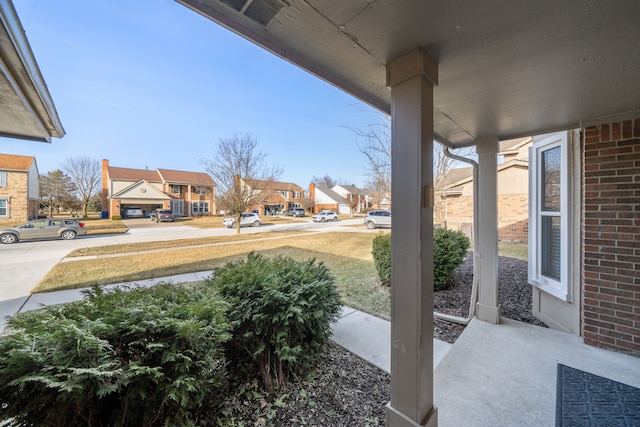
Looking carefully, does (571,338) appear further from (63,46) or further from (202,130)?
(202,130)

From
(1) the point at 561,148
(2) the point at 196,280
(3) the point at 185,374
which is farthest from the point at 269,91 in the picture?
(3) the point at 185,374

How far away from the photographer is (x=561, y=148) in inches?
128

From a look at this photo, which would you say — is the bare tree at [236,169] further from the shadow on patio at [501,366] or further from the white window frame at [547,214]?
the white window frame at [547,214]

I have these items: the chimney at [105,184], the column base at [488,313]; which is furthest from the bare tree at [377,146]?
the chimney at [105,184]

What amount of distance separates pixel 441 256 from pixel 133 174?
35252 mm

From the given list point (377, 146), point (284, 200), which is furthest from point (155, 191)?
point (377, 146)

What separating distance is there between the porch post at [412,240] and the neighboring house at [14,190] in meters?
28.6

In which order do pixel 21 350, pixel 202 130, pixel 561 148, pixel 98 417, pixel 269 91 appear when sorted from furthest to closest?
pixel 202 130 → pixel 269 91 → pixel 561 148 → pixel 98 417 → pixel 21 350

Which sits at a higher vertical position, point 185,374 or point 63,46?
point 63,46

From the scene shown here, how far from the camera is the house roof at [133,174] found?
1097 inches

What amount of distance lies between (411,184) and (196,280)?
582 cm

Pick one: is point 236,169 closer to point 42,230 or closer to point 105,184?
point 42,230

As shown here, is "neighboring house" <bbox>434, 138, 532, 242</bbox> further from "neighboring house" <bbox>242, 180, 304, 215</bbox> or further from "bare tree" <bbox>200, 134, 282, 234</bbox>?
"neighboring house" <bbox>242, 180, 304, 215</bbox>

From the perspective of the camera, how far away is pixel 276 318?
6.53 feet
